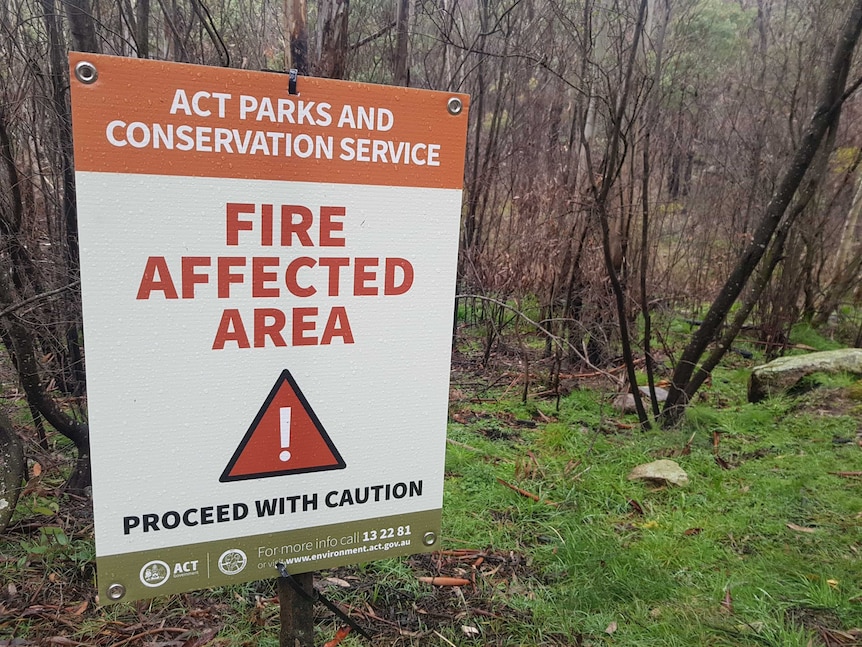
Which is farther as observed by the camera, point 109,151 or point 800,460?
point 800,460

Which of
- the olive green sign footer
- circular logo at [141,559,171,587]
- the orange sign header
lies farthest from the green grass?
the orange sign header

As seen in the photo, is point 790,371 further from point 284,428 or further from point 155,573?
point 155,573

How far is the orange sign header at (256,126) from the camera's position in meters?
1.23

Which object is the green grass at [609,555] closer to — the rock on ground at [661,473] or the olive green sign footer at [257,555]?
the rock on ground at [661,473]

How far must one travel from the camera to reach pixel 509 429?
5484mm

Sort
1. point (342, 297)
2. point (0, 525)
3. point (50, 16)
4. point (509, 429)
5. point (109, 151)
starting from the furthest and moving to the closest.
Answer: point (509, 429)
point (50, 16)
point (0, 525)
point (342, 297)
point (109, 151)

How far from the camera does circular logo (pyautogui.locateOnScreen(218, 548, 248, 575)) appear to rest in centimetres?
146

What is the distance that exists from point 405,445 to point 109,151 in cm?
101

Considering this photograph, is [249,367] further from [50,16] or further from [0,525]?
[50,16]

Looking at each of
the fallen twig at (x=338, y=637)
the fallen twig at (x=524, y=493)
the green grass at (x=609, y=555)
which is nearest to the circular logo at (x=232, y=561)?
the fallen twig at (x=338, y=637)

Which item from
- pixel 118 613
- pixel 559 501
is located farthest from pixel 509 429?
pixel 118 613

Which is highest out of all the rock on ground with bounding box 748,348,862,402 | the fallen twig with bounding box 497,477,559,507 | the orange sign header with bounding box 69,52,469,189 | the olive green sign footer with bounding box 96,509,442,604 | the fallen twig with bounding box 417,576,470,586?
the orange sign header with bounding box 69,52,469,189

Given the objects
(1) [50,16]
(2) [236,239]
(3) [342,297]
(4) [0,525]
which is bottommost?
(4) [0,525]

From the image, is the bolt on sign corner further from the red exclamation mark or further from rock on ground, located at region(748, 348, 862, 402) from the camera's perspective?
rock on ground, located at region(748, 348, 862, 402)
